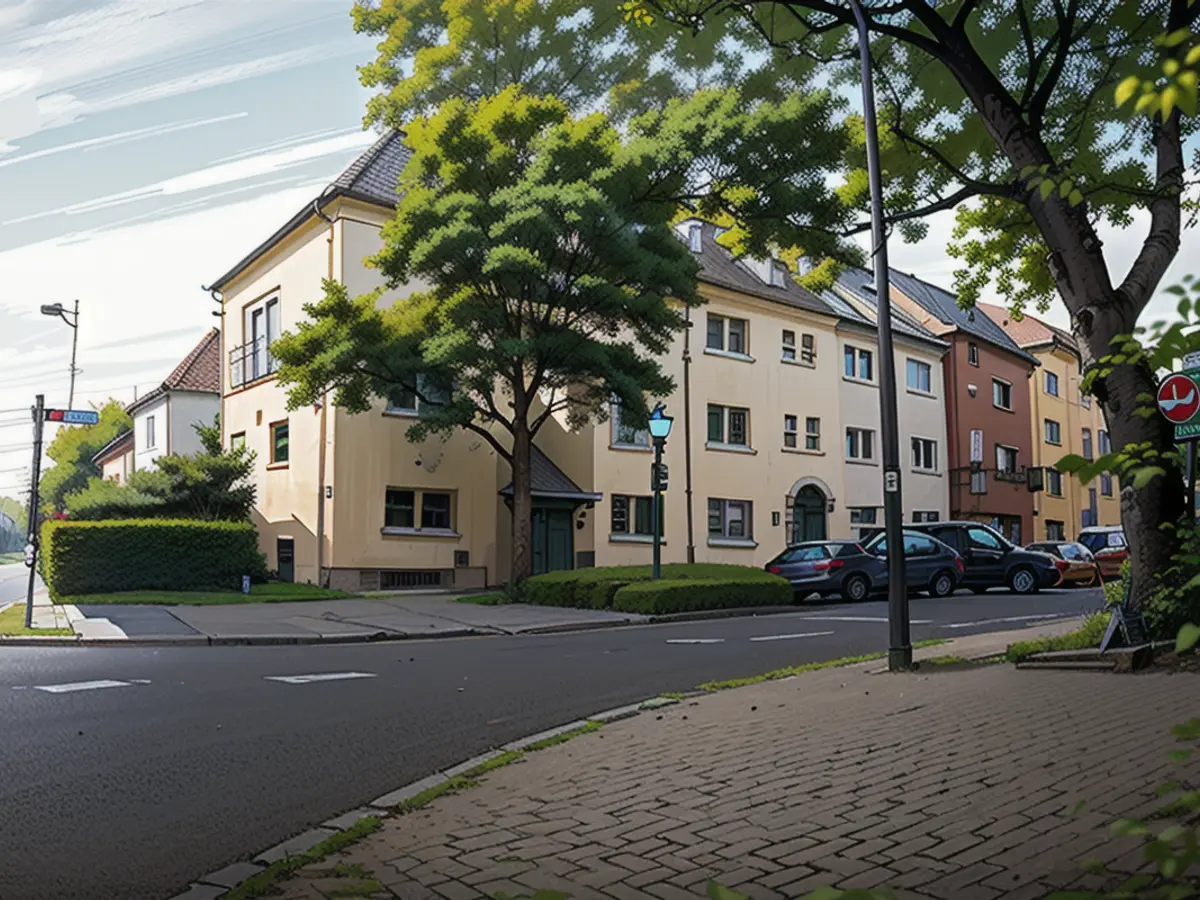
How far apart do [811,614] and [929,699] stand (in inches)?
492

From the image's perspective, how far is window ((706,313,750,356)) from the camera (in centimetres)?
3609

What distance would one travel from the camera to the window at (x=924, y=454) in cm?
4484

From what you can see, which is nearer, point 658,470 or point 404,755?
point 404,755

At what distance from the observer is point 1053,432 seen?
56.0 metres

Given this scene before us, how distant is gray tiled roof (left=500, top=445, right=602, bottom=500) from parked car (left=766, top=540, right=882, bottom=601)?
682 centimetres

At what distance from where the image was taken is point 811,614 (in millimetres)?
20672

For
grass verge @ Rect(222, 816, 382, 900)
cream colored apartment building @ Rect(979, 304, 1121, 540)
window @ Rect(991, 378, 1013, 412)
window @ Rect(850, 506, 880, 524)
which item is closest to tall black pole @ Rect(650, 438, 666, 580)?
grass verge @ Rect(222, 816, 382, 900)

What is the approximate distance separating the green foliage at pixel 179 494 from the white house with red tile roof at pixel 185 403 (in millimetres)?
10142

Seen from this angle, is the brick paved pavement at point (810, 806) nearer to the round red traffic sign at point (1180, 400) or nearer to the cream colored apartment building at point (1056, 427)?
the round red traffic sign at point (1180, 400)

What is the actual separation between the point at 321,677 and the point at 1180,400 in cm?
833

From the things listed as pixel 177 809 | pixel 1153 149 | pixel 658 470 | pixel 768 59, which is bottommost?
pixel 177 809

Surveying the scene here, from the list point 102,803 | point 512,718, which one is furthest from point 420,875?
point 512,718

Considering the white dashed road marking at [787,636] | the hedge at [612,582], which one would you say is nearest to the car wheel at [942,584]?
the hedge at [612,582]

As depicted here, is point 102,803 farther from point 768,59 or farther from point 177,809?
point 768,59
